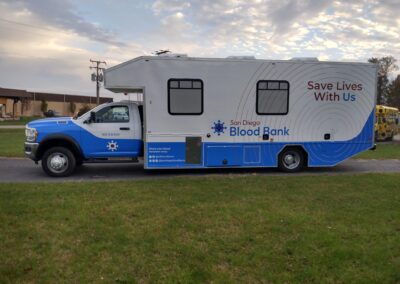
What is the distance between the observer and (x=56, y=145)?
9.84 metres

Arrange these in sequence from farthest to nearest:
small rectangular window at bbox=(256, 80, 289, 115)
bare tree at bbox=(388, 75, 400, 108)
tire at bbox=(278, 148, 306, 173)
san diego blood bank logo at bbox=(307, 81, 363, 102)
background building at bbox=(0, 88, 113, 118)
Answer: bare tree at bbox=(388, 75, 400, 108) → background building at bbox=(0, 88, 113, 118) → tire at bbox=(278, 148, 306, 173) → san diego blood bank logo at bbox=(307, 81, 363, 102) → small rectangular window at bbox=(256, 80, 289, 115)

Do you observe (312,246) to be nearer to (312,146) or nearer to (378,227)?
(378,227)

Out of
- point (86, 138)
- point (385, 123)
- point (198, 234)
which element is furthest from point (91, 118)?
point (385, 123)

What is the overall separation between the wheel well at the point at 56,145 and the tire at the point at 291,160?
5316 mm

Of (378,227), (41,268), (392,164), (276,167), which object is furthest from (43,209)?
(392,164)

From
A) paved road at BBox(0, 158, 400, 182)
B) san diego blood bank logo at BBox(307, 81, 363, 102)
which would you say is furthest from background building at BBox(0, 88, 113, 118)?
san diego blood bank logo at BBox(307, 81, 363, 102)

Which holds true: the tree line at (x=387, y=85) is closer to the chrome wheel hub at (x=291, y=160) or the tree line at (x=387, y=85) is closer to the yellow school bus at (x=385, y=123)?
the yellow school bus at (x=385, y=123)

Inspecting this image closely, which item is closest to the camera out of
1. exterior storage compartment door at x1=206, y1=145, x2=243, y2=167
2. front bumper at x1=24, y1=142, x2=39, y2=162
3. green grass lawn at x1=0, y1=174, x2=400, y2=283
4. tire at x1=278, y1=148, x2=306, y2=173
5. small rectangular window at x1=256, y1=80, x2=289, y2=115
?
green grass lawn at x1=0, y1=174, x2=400, y2=283

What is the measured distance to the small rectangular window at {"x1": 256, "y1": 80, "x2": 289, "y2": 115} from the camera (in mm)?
10266

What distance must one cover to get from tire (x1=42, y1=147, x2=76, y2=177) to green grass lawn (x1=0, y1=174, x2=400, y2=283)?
1656 millimetres

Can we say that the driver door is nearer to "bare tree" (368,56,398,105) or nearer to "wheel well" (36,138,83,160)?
"wheel well" (36,138,83,160)

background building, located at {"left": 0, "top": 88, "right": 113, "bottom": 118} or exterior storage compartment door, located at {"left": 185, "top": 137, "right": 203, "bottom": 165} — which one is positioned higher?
background building, located at {"left": 0, "top": 88, "right": 113, "bottom": 118}

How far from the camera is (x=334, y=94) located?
1060cm

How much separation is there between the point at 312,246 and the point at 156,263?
6.38 ft
